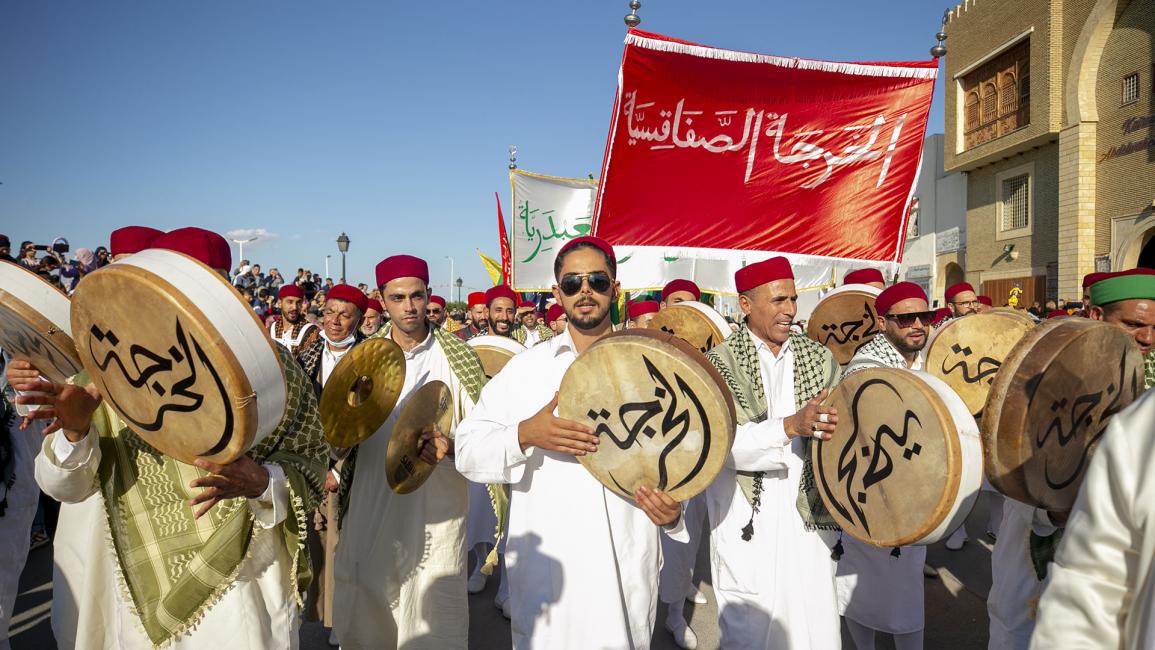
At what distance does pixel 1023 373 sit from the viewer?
6.96 ft

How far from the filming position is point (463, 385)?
3.38 meters

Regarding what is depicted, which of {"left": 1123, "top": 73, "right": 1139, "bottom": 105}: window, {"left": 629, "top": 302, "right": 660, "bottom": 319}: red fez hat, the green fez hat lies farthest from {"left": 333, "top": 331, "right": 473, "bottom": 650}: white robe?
{"left": 1123, "top": 73, "right": 1139, "bottom": 105}: window

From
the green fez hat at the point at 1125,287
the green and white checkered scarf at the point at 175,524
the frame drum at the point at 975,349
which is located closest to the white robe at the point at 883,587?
the frame drum at the point at 975,349

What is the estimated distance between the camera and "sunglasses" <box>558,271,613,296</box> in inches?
99.2

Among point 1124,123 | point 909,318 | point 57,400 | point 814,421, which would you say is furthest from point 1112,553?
point 1124,123

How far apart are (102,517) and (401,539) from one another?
51.7 inches

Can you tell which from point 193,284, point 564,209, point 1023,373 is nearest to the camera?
point 193,284

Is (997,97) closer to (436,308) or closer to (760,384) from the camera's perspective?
(436,308)

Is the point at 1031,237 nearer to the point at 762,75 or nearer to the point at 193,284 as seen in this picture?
the point at 762,75

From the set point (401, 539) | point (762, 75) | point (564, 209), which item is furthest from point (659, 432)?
point (564, 209)

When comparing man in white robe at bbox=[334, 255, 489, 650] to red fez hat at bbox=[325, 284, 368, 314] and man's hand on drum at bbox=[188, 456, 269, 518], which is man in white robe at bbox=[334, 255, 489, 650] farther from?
red fez hat at bbox=[325, 284, 368, 314]

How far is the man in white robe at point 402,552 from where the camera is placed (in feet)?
10.8

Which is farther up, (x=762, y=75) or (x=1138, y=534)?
(x=762, y=75)

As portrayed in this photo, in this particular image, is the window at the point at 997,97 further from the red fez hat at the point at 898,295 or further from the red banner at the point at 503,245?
the red fez hat at the point at 898,295
